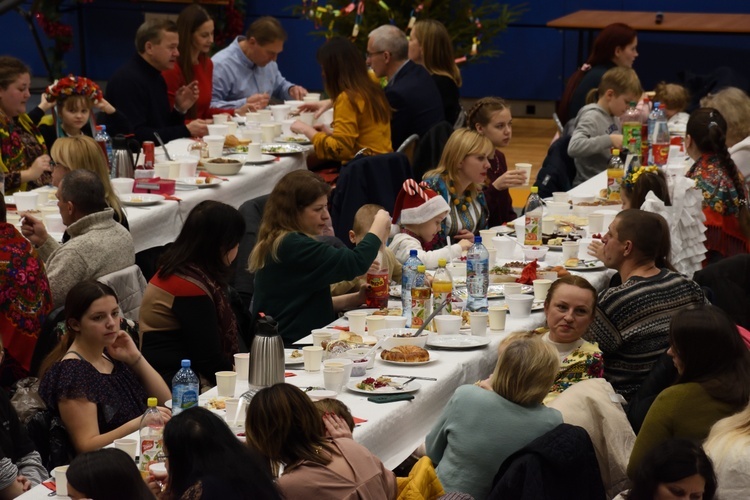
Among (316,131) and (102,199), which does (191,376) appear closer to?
(102,199)

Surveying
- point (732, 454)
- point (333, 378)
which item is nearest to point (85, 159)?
point (333, 378)

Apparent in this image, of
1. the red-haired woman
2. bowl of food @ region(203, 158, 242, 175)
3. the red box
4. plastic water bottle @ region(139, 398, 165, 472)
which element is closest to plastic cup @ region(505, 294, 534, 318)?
plastic water bottle @ region(139, 398, 165, 472)

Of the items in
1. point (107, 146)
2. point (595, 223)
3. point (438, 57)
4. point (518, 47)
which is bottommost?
point (518, 47)

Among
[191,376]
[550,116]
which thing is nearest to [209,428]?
[191,376]

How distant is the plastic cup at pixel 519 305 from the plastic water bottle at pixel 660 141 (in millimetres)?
2674

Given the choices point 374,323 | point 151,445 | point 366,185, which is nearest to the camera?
point 151,445

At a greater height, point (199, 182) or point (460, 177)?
point (460, 177)

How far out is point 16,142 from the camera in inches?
263

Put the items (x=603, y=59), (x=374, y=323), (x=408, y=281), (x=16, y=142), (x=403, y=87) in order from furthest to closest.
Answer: (x=603, y=59) < (x=403, y=87) < (x=16, y=142) < (x=408, y=281) < (x=374, y=323)

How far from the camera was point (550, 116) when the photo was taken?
1380 cm

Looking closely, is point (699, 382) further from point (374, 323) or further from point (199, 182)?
point (199, 182)

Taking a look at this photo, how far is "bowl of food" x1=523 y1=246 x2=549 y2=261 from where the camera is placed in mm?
5754

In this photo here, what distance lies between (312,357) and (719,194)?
121 inches

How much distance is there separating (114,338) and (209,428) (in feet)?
4.04
